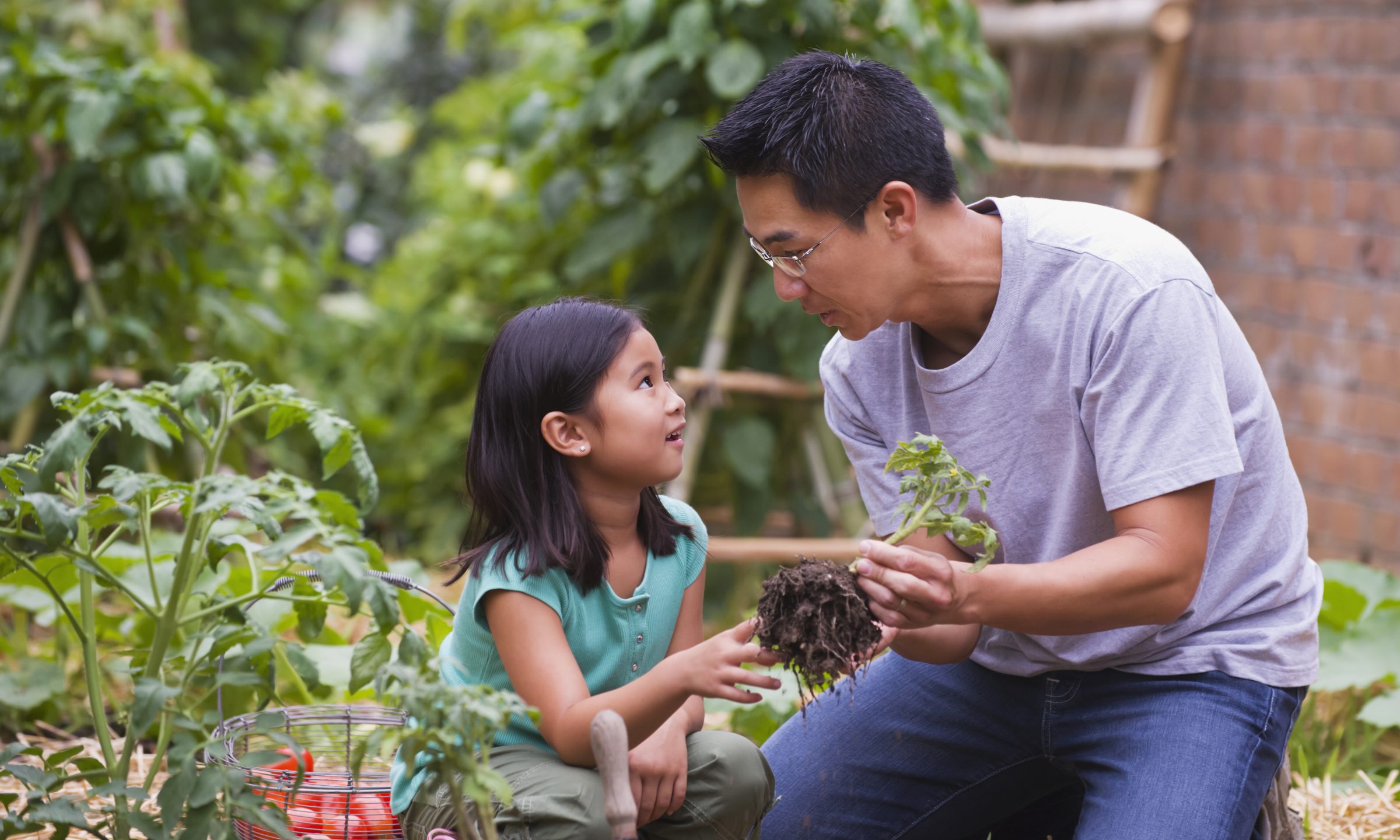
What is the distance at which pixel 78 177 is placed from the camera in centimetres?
321

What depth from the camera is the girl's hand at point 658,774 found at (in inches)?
66.4

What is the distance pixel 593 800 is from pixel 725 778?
19cm

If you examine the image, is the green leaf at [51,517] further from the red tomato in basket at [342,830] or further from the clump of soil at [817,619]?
the clump of soil at [817,619]

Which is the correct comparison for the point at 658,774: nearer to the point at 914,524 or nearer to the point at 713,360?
the point at 914,524

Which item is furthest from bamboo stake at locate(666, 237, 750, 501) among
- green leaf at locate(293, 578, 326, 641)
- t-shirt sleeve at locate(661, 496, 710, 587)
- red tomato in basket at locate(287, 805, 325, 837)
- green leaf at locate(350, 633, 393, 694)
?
green leaf at locate(350, 633, 393, 694)

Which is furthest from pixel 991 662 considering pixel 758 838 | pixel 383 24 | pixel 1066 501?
pixel 383 24

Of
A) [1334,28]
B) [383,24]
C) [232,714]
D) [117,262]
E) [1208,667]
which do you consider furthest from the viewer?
[383,24]

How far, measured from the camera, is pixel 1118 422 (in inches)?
69.7

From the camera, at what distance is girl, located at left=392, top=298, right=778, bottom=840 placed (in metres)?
1.71

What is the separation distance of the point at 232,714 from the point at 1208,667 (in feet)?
5.77

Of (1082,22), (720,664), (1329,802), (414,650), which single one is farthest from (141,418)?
(1082,22)

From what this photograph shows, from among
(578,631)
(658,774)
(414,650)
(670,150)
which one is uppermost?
(670,150)

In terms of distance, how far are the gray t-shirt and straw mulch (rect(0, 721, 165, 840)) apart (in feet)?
4.48

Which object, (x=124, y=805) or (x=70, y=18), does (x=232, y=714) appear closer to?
(x=124, y=805)
